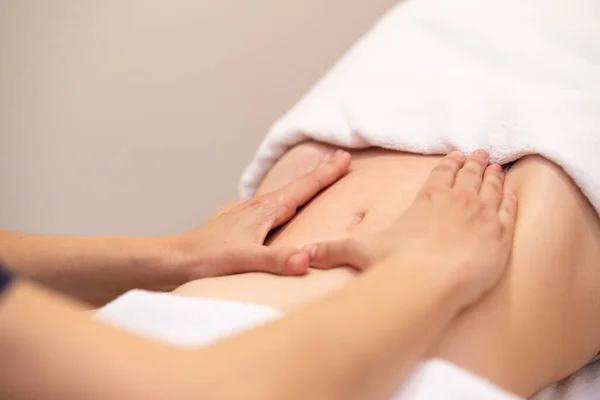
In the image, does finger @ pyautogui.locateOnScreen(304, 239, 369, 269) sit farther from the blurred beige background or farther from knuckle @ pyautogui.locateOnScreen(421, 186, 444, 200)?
the blurred beige background

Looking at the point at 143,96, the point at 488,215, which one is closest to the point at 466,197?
the point at 488,215

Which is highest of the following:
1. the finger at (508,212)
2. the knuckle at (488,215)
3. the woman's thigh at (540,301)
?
the knuckle at (488,215)

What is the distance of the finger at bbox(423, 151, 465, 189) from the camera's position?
2.52 feet

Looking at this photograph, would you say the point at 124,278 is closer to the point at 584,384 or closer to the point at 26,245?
the point at 26,245

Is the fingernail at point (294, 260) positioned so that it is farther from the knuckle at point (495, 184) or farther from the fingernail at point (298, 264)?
the knuckle at point (495, 184)

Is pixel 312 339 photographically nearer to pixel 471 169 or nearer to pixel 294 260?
pixel 294 260

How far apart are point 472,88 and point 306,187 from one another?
0.89 feet

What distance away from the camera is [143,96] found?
1448 millimetres

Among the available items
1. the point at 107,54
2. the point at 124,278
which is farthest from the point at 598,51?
the point at 107,54

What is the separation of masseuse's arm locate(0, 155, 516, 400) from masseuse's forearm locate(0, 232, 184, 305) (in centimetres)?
39

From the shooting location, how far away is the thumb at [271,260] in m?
0.75

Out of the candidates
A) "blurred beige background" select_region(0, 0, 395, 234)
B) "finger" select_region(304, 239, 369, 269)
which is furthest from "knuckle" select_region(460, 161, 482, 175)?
"blurred beige background" select_region(0, 0, 395, 234)

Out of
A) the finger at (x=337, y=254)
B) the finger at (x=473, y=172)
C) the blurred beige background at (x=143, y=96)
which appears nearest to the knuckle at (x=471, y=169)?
the finger at (x=473, y=172)

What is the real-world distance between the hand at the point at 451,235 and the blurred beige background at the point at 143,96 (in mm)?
821
